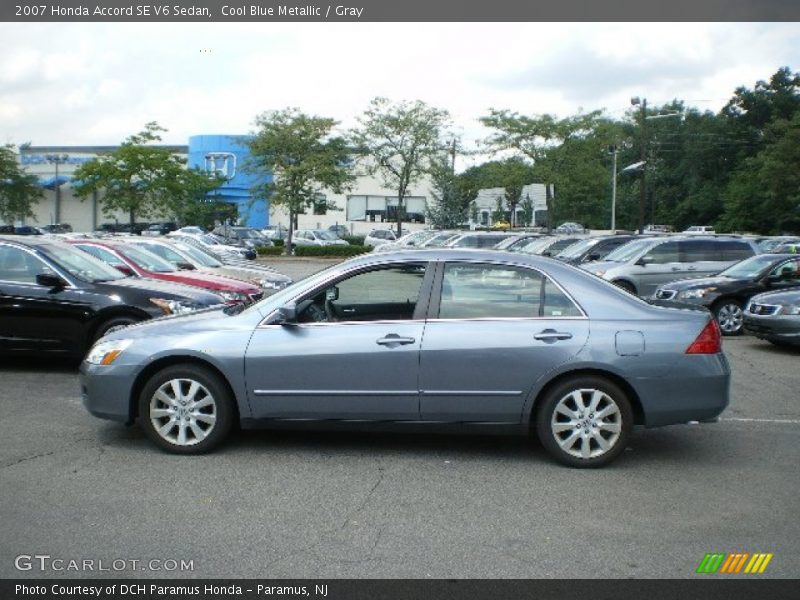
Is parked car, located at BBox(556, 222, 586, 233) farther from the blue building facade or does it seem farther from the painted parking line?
the painted parking line

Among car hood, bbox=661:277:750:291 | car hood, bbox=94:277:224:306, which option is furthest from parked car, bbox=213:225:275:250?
car hood, bbox=94:277:224:306

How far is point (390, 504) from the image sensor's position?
5.32 metres

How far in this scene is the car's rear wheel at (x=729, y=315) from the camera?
46.8 ft

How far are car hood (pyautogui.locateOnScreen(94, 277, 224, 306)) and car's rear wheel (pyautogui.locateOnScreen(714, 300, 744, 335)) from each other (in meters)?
8.47

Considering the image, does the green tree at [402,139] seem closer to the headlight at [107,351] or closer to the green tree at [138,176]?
the green tree at [138,176]

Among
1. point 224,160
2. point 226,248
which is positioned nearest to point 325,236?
point 226,248

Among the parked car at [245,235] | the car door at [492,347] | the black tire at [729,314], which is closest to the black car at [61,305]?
the car door at [492,347]

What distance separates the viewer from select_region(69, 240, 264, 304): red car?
12.4 meters

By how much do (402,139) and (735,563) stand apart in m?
39.7

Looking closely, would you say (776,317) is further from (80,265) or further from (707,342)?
(80,265)

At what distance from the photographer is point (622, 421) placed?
6.05 metres

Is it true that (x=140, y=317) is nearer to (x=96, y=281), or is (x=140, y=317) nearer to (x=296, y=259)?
(x=96, y=281)
